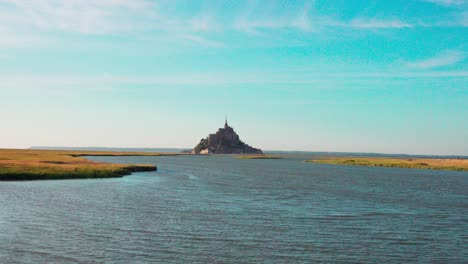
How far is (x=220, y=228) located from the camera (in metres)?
34.2

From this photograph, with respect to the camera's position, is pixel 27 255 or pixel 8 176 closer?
pixel 27 255

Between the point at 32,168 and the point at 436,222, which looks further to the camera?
the point at 32,168

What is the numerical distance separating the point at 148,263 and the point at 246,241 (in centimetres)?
813

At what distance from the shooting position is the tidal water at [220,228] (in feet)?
86.9

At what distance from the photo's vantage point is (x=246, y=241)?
98.9ft

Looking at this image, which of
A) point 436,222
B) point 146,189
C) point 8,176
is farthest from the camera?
point 8,176

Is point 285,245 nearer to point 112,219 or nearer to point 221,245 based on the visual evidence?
point 221,245

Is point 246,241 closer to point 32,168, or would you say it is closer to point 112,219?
point 112,219

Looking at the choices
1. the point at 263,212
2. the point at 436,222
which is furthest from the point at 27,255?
the point at 436,222

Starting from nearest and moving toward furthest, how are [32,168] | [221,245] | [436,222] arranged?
[221,245] → [436,222] → [32,168]

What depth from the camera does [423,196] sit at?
6234 centimetres

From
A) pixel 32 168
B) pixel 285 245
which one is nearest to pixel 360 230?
pixel 285 245

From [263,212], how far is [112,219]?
1450cm

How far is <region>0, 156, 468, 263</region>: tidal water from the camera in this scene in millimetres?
26484
